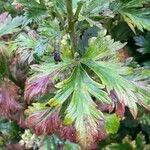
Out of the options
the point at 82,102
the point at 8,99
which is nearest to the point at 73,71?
the point at 82,102

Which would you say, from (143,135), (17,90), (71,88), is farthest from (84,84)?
(143,135)

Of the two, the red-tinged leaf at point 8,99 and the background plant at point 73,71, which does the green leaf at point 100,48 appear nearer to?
the background plant at point 73,71

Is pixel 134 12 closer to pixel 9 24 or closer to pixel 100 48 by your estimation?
pixel 100 48

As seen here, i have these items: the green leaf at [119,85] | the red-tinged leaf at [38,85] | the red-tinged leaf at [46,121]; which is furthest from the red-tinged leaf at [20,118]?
the green leaf at [119,85]

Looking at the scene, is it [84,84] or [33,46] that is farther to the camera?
[33,46]

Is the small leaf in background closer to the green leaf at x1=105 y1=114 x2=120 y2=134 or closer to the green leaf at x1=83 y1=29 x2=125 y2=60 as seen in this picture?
the green leaf at x1=83 y1=29 x2=125 y2=60

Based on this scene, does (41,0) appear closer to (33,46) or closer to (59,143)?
(33,46)
